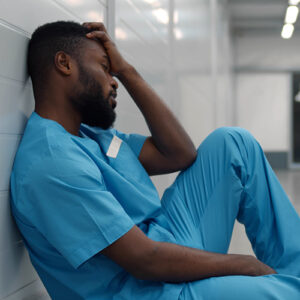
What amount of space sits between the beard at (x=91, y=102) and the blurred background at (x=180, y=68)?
0.14 metres

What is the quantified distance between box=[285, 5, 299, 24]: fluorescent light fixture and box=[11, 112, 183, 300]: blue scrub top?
21.9 feet

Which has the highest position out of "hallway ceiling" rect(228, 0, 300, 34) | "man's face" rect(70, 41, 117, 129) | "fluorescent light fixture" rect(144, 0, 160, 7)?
"hallway ceiling" rect(228, 0, 300, 34)

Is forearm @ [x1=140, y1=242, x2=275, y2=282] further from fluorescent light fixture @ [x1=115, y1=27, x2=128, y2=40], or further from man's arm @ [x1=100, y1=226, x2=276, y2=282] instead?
fluorescent light fixture @ [x1=115, y1=27, x2=128, y2=40]

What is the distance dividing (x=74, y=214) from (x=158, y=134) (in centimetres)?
59

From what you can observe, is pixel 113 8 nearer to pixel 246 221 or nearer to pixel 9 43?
pixel 9 43

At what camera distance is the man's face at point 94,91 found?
4.01 ft

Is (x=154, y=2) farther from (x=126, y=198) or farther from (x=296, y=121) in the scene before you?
(x=296, y=121)

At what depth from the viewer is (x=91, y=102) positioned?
125 centimetres

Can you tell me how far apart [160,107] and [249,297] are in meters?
0.71

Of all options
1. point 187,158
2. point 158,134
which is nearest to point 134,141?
point 158,134

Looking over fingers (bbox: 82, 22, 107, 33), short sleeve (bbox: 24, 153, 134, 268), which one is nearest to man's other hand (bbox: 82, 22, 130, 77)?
fingers (bbox: 82, 22, 107, 33)

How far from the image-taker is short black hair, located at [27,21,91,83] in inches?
46.3

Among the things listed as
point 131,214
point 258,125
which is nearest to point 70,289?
point 131,214

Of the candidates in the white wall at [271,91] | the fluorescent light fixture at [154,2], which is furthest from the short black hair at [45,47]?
the white wall at [271,91]
